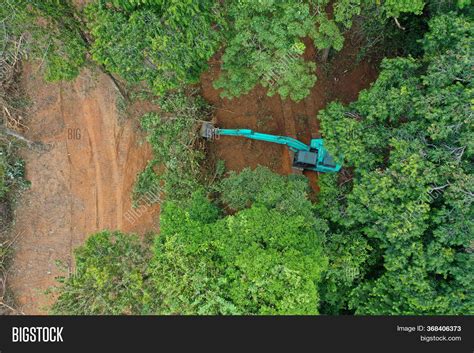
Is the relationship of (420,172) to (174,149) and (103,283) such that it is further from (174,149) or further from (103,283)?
(103,283)

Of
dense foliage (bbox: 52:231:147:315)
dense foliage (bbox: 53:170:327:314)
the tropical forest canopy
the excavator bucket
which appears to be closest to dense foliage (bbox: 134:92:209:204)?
the excavator bucket

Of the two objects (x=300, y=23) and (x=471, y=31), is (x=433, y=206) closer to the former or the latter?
(x=471, y=31)

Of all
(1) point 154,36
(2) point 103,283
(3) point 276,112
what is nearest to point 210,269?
(2) point 103,283

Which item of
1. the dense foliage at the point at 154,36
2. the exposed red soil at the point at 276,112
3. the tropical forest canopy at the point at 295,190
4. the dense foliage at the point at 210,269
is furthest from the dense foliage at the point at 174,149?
the dense foliage at the point at 154,36

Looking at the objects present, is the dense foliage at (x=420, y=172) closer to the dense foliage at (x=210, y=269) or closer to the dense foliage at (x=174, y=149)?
the dense foliage at (x=210, y=269)

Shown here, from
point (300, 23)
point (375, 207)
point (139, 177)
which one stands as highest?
point (300, 23)
